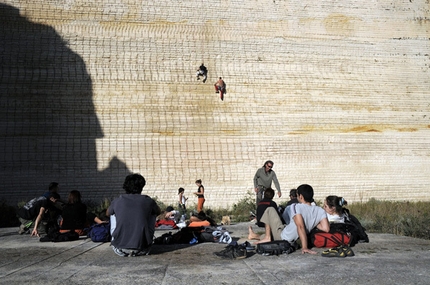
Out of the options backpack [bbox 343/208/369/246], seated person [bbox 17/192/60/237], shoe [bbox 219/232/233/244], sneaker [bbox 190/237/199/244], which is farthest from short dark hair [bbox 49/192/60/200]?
backpack [bbox 343/208/369/246]

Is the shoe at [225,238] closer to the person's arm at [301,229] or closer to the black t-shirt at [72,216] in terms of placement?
the person's arm at [301,229]

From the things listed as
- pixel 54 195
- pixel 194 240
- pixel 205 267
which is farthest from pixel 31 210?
pixel 205 267

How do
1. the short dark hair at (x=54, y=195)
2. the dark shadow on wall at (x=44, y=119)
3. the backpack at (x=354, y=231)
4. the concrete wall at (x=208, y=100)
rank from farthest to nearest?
the concrete wall at (x=208, y=100)
the dark shadow on wall at (x=44, y=119)
the short dark hair at (x=54, y=195)
the backpack at (x=354, y=231)

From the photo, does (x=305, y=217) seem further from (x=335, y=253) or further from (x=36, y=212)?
(x=36, y=212)

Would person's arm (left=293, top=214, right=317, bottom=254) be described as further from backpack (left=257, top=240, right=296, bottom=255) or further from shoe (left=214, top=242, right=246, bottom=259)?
shoe (left=214, top=242, right=246, bottom=259)

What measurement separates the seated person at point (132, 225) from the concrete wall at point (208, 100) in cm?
901

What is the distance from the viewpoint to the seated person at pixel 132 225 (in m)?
5.87

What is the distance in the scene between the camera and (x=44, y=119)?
1526 cm

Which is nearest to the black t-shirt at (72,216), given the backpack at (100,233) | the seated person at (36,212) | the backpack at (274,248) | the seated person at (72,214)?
the seated person at (72,214)

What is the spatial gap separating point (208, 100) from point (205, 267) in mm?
11687

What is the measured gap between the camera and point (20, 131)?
591 inches

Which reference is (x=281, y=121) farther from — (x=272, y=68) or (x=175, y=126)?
(x=175, y=126)

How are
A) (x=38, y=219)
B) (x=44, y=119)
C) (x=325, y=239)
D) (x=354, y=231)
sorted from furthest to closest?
1. (x=44, y=119)
2. (x=38, y=219)
3. (x=354, y=231)
4. (x=325, y=239)

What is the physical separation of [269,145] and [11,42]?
375 inches
